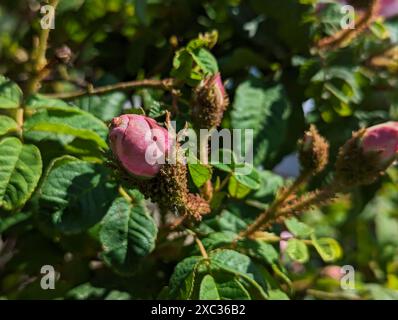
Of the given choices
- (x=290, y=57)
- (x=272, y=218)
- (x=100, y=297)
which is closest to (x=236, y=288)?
(x=272, y=218)

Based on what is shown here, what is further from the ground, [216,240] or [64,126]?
[64,126]

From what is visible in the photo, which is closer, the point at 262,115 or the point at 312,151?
the point at 312,151

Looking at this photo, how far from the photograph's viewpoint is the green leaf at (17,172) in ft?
3.31

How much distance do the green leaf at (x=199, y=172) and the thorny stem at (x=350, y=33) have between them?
1.91ft

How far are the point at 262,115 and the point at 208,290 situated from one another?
1.52 ft

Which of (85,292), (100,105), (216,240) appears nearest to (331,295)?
(216,240)

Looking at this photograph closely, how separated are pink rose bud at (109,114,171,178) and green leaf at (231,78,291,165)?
393 millimetres

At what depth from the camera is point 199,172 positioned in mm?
1000

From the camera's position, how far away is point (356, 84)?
145 cm

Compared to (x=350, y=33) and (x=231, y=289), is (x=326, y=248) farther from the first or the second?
(x=350, y=33)

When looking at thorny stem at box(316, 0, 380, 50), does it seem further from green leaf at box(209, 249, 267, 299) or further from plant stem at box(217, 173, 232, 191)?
green leaf at box(209, 249, 267, 299)

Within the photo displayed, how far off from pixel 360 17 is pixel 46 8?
697mm

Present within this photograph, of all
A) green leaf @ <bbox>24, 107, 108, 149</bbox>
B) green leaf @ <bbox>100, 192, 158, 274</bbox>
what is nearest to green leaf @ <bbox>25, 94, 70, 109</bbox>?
green leaf @ <bbox>24, 107, 108, 149</bbox>

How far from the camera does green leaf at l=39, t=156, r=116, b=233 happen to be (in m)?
1.05
